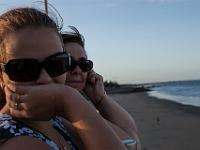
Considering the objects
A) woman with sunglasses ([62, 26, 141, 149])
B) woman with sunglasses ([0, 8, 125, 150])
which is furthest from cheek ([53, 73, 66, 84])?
woman with sunglasses ([62, 26, 141, 149])

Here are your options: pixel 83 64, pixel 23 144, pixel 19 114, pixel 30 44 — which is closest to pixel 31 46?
pixel 30 44

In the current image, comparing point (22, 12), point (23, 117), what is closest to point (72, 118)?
point (23, 117)

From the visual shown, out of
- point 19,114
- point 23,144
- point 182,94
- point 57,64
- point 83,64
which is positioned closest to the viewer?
point 23,144

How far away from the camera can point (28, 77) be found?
6.20 feet

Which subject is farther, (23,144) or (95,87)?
(95,87)

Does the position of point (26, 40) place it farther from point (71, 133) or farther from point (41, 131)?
point (71, 133)

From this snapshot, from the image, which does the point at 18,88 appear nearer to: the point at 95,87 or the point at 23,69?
the point at 23,69

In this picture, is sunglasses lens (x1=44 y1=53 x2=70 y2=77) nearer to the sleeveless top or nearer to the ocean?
the sleeveless top

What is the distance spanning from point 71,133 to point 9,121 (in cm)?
47

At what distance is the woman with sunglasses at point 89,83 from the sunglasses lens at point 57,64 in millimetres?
843

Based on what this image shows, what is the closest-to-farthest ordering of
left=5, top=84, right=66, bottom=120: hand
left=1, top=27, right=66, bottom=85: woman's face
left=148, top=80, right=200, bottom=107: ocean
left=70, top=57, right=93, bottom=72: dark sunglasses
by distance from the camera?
left=5, top=84, right=66, bottom=120: hand < left=1, top=27, right=66, bottom=85: woman's face < left=70, top=57, right=93, bottom=72: dark sunglasses < left=148, top=80, right=200, bottom=107: ocean

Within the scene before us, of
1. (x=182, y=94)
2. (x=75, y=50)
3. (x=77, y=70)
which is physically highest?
(x=75, y=50)

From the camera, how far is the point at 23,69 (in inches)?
74.7

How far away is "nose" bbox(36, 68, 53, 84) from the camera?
191 cm
